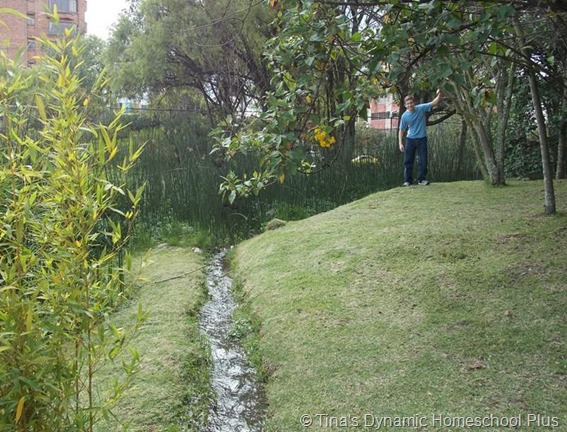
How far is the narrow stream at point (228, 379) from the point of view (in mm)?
2074

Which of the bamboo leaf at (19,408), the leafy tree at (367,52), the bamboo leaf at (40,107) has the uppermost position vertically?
the leafy tree at (367,52)

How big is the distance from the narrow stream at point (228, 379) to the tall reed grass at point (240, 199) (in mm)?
2156

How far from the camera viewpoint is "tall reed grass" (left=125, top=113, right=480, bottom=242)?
566cm

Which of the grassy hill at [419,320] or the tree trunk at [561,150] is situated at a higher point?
the tree trunk at [561,150]

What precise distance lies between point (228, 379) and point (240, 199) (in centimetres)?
369

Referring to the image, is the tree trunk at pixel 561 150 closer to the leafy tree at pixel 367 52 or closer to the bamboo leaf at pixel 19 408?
the leafy tree at pixel 367 52

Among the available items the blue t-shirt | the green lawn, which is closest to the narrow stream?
the green lawn

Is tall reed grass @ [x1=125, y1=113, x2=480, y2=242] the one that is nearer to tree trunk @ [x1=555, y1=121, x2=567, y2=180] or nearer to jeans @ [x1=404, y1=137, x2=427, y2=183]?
jeans @ [x1=404, y1=137, x2=427, y2=183]

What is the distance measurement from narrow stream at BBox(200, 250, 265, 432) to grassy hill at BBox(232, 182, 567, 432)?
0.09 meters

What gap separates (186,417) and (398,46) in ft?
5.25

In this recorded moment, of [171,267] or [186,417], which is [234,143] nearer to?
[186,417]

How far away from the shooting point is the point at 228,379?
244cm

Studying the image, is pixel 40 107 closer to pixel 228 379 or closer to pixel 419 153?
pixel 228 379

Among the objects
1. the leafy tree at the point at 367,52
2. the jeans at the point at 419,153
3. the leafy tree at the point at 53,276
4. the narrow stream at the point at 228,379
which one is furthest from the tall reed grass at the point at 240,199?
the leafy tree at the point at 53,276
